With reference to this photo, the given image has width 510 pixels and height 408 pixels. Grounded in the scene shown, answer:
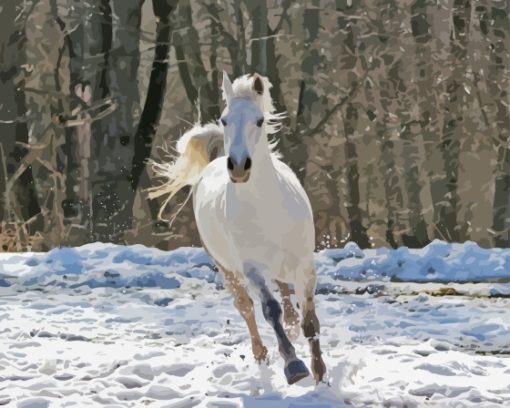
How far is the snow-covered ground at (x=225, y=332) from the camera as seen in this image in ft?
19.7

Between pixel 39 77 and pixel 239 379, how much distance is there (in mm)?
13145

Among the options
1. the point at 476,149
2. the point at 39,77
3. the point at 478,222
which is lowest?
the point at 478,222

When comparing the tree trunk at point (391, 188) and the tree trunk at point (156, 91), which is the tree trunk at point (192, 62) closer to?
the tree trunk at point (156, 91)

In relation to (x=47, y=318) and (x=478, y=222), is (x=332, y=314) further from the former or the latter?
(x=478, y=222)

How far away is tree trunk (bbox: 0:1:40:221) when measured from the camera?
57.7ft

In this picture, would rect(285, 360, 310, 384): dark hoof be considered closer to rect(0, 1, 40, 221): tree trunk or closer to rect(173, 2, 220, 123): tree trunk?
rect(173, 2, 220, 123): tree trunk

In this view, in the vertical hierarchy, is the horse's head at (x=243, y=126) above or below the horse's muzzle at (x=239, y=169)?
above

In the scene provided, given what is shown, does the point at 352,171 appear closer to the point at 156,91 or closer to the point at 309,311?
the point at 156,91

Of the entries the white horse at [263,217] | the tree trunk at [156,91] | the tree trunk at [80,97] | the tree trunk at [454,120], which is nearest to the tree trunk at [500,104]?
the tree trunk at [454,120]

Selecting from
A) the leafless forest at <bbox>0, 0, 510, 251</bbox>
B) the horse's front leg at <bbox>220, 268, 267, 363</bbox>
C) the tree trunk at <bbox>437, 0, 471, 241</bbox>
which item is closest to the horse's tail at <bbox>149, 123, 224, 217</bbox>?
the horse's front leg at <bbox>220, 268, 267, 363</bbox>

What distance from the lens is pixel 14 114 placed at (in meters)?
17.8

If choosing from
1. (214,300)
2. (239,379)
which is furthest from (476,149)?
(239,379)

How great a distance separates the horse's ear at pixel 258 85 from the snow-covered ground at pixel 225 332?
209 cm

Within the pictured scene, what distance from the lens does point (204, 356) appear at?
23.6 ft
